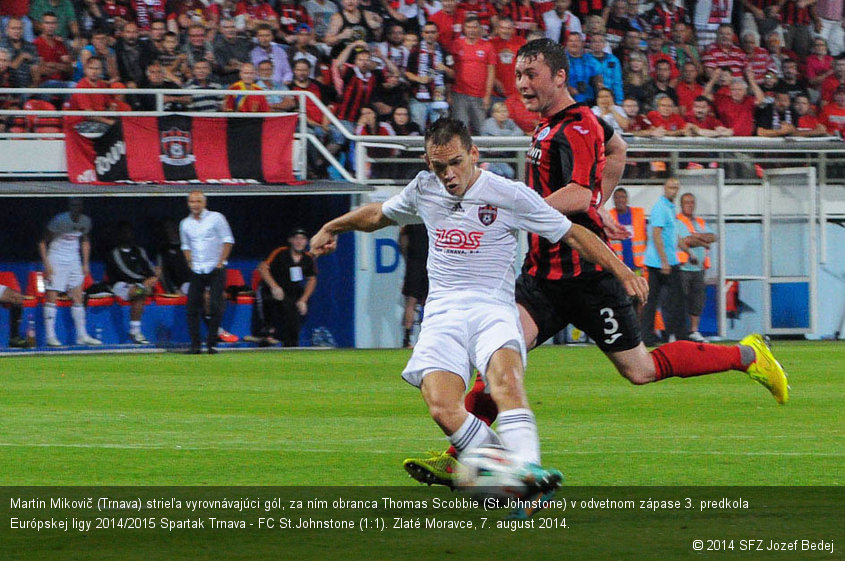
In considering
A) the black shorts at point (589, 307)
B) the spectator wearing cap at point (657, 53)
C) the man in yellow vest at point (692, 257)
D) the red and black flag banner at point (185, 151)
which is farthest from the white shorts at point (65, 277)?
the black shorts at point (589, 307)

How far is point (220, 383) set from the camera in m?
13.0

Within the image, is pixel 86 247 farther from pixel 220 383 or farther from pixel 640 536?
pixel 640 536

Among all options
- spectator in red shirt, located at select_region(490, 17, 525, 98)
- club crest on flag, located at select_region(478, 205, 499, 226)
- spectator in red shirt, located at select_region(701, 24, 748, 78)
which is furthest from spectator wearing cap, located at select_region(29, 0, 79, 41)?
club crest on flag, located at select_region(478, 205, 499, 226)

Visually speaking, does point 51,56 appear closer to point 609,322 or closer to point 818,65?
point 609,322

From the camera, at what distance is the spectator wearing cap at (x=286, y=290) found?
18.3 m

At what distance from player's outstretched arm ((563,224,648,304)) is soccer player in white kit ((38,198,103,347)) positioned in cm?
1272

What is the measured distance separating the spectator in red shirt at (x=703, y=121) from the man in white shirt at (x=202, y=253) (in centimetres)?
757

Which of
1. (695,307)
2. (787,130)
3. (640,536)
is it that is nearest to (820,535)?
(640,536)

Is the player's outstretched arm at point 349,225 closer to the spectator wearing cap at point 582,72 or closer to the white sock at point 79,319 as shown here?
the white sock at point 79,319

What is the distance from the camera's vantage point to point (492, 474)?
552 centimetres

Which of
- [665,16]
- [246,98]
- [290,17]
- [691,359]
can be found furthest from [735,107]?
[691,359]

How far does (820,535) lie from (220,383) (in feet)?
27.4

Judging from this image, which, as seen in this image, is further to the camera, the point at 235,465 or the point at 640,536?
the point at 235,465

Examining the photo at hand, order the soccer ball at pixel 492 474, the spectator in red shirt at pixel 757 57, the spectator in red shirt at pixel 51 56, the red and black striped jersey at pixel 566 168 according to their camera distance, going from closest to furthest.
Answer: the soccer ball at pixel 492 474
the red and black striped jersey at pixel 566 168
the spectator in red shirt at pixel 51 56
the spectator in red shirt at pixel 757 57
